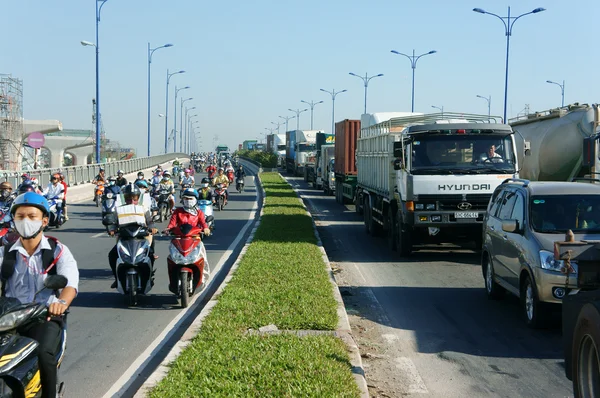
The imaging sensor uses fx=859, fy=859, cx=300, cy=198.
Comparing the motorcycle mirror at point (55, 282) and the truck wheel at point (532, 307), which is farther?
the truck wheel at point (532, 307)

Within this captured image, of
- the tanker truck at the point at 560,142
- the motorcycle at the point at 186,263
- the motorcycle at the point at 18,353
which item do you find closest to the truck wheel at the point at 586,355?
the motorcycle at the point at 18,353

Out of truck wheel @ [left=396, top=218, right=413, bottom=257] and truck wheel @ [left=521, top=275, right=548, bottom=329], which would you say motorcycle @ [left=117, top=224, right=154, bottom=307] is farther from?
truck wheel @ [left=396, top=218, right=413, bottom=257]

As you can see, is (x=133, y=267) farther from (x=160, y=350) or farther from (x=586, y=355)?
(x=586, y=355)

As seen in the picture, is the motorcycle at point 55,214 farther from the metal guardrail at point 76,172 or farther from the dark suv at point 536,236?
the dark suv at point 536,236

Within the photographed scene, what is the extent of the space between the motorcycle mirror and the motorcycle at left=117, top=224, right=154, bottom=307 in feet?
19.4

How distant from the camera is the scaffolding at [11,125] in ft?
212

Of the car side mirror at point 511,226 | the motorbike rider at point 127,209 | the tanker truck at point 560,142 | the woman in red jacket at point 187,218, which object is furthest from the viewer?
the tanker truck at point 560,142

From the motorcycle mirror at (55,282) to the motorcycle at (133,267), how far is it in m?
5.93

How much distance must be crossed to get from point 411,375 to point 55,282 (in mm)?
3816

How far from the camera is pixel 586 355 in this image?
5.77 metres

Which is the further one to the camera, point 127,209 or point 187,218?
point 187,218

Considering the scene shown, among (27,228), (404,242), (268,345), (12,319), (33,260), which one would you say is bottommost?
(268,345)

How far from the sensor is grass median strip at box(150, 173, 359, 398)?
258 inches

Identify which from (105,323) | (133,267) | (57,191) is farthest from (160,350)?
(57,191)
